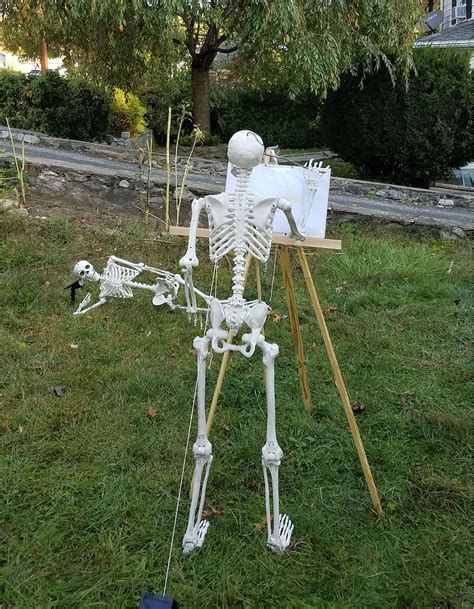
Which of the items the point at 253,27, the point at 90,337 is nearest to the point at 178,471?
the point at 90,337

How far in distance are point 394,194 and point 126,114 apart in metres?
7.30

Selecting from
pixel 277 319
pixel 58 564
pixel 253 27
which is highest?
pixel 253 27

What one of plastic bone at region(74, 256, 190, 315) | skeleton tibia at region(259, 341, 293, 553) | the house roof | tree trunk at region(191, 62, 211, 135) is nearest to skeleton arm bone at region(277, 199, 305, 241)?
skeleton tibia at region(259, 341, 293, 553)

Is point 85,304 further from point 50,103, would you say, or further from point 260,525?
point 50,103

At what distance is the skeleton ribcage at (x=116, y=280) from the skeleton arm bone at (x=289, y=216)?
2.16 meters

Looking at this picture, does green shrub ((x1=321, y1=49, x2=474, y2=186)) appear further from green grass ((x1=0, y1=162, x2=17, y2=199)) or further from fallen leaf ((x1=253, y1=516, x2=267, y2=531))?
fallen leaf ((x1=253, y1=516, x2=267, y2=531))

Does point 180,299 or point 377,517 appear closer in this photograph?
point 377,517

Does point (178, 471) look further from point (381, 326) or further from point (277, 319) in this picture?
point (381, 326)

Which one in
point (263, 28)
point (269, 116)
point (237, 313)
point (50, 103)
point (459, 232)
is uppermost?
point (263, 28)

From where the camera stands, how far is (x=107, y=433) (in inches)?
124

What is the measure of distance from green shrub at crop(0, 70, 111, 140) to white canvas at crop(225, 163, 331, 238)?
9.38 metres

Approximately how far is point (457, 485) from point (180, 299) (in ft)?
9.12

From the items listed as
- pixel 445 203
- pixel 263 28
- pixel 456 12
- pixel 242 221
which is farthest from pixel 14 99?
pixel 456 12

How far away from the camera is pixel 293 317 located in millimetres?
3057
